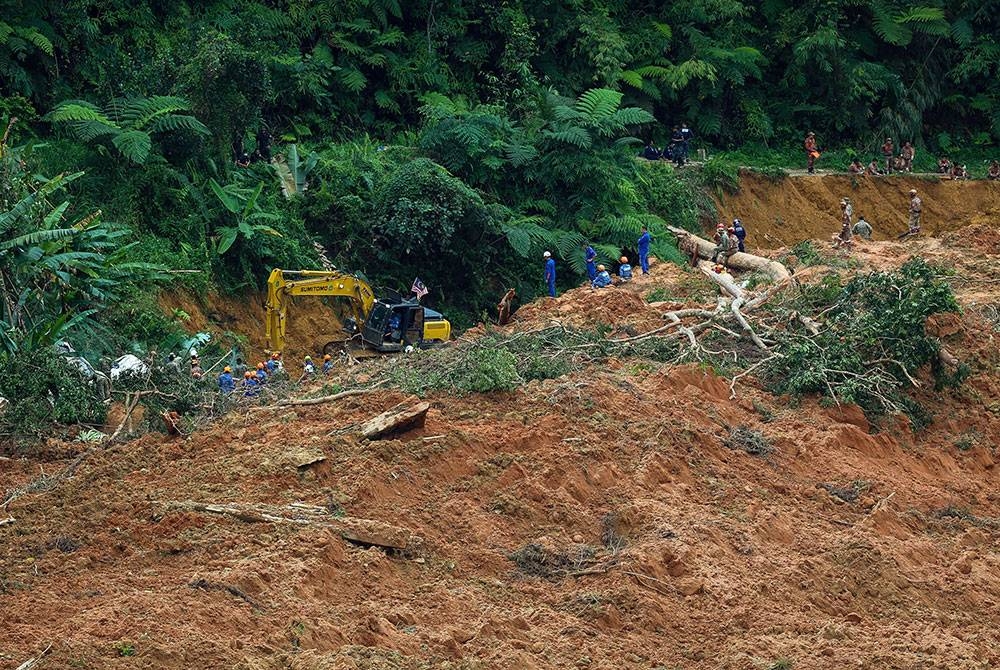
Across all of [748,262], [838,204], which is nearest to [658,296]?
[748,262]

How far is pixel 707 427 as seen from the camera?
652 inches

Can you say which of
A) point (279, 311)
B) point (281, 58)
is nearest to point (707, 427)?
point (279, 311)

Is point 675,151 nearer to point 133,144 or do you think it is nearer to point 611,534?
point 133,144

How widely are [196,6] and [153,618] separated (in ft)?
71.6

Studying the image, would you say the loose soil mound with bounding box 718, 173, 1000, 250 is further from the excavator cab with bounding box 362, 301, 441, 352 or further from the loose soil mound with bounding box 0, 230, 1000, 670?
the loose soil mound with bounding box 0, 230, 1000, 670

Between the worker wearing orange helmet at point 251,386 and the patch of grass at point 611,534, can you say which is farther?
the worker wearing orange helmet at point 251,386

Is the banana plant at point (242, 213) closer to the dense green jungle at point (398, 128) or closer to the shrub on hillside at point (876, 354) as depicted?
the dense green jungle at point (398, 128)

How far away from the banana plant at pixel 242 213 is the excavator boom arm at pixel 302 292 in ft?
6.40

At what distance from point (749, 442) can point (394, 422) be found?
413 cm

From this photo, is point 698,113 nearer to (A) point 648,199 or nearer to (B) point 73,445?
(A) point 648,199

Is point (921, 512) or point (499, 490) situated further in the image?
point (921, 512)

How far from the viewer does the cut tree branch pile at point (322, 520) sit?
43.1 ft

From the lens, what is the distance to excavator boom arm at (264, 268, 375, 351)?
23.5 metres

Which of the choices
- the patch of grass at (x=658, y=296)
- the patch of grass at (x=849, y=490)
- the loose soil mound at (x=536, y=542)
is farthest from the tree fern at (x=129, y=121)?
the patch of grass at (x=849, y=490)
